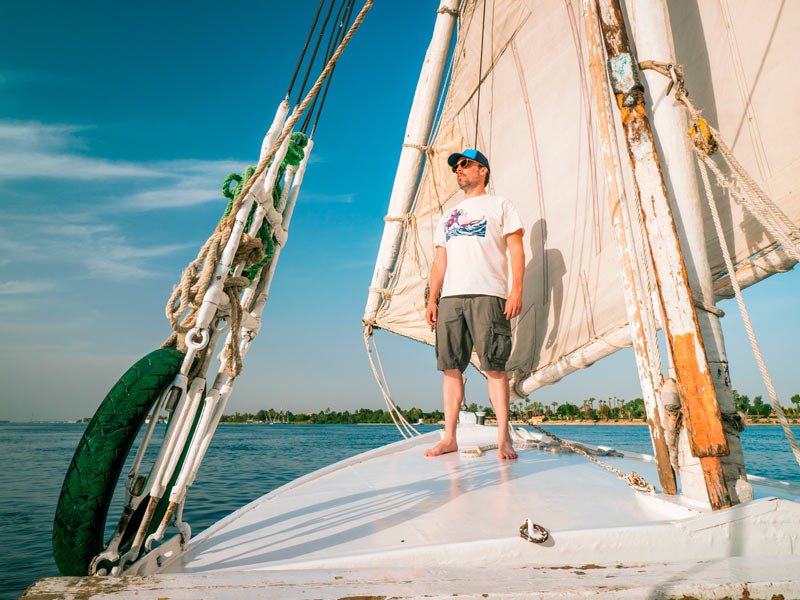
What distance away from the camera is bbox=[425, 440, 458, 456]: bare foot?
9.68ft

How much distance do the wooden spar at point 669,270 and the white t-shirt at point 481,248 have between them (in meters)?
1.11

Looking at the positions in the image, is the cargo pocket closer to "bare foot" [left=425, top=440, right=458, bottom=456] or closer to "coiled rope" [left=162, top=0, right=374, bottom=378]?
"bare foot" [left=425, top=440, right=458, bottom=456]

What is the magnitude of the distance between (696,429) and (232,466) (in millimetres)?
13974

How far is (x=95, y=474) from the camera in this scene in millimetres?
1099

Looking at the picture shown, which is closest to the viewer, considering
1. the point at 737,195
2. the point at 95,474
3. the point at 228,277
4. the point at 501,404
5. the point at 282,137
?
the point at 95,474

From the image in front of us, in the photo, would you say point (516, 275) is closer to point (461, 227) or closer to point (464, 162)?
point (461, 227)

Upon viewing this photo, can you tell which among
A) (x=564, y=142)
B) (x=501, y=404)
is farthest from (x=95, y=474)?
(x=564, y=142)

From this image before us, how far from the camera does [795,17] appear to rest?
1.96m

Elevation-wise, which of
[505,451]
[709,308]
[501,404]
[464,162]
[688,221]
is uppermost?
[464,162]

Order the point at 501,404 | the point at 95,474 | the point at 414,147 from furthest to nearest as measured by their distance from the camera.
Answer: the point at 414,147
the point at 501,404
the point at 95,474

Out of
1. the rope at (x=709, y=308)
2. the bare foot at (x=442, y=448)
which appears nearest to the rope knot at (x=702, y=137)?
the rope at (x=709, y=308)

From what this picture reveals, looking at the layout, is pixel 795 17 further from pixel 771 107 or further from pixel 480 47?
pixel 480 47

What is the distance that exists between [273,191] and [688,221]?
4.87 ft

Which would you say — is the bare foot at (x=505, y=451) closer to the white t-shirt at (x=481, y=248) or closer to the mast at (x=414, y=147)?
the white t-shirt at (x=481, y=248)
